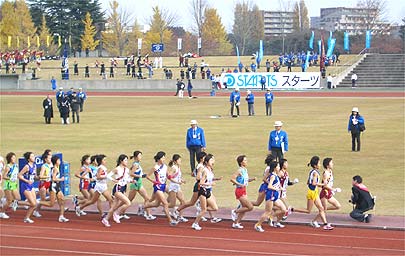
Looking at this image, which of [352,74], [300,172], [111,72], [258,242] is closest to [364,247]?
[258,242]

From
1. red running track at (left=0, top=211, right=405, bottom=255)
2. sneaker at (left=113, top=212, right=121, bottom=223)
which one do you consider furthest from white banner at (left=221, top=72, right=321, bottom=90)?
sneaker at (left=113, top=212, right=121, bottom=223)

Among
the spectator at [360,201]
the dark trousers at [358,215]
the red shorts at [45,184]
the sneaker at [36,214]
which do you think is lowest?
the sneaker at [36,214]

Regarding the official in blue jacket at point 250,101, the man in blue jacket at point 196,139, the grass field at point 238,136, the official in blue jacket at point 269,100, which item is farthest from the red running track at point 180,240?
the official in blue jacket at point 250,101

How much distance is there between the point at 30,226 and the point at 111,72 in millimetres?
64776

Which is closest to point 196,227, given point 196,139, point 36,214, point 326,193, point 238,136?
point 326,193

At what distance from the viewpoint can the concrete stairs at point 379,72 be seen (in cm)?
6931

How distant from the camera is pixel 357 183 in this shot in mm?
16375

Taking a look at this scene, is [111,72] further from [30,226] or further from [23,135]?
[30,226]

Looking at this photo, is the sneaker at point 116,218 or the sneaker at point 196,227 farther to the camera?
the sneaker at point 116,218

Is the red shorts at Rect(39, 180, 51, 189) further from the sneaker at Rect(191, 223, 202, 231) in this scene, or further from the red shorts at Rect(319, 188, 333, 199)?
the red shorts at Rect(319, 188, 333, 199)

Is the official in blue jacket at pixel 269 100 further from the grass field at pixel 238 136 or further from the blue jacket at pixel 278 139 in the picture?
the blue jacket at pixel 278 139

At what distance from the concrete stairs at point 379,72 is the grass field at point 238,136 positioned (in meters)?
16.1

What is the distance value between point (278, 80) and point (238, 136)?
36829mm

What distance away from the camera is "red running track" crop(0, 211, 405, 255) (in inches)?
540
